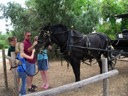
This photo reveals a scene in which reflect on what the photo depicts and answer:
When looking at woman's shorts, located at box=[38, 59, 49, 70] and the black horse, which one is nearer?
the black horse

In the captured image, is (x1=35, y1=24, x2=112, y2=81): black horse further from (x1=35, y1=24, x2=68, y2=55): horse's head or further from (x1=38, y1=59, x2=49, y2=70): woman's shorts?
(x1=38, y1=59, x2=49, y2=70): woman's shorts

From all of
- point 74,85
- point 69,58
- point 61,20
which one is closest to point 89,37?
point 69,58

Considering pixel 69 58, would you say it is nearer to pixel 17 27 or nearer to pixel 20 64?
pixel 20 64

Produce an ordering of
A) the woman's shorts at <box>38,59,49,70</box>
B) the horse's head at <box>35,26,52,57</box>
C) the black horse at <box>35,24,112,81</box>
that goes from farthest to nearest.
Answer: the woman's shorts at <box>38,59,49,70</box>, the black horse at <box>35,24,112,81</box>, the horse's head at <box>35,26,52,57</box>

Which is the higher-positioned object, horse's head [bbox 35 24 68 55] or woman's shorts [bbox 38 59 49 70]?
horse's head [bbox 35 24 68 55]

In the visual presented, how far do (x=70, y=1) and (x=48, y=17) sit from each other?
1.57 metres

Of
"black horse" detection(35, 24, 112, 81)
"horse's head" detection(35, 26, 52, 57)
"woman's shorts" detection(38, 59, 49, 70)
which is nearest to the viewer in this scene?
"horse's head" detection(35, 26, 52, 57)

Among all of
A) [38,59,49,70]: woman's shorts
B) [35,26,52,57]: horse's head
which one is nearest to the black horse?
[35,26,52,57]: horse's head

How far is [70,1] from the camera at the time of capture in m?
14.6

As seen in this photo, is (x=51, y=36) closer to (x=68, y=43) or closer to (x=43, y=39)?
(x=43, y=39)

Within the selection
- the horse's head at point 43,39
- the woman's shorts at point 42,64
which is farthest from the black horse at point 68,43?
the woman's shorts at point 42,64

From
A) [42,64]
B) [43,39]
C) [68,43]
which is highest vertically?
[43,39]

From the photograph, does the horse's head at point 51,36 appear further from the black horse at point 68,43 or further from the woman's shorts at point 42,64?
the woman's shorts at point 42,64

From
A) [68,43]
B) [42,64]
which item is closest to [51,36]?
[68,43]
